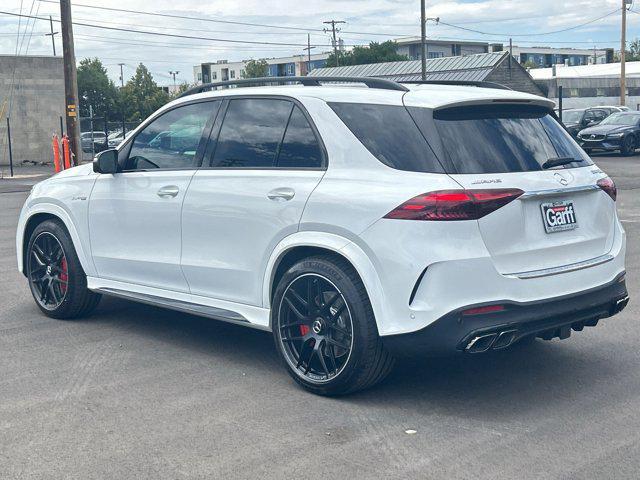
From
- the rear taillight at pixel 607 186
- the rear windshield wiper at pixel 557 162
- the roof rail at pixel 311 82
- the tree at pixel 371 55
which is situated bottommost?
the rear taillight at pixel 607 186

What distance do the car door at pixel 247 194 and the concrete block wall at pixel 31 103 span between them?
35392 mm

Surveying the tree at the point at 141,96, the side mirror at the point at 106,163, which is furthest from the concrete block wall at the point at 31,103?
the tree at the point at 141,96

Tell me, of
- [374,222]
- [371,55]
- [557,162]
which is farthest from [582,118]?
[371,55]

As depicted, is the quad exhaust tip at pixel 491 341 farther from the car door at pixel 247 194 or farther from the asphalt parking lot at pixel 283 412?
the car door at pixel 247 194

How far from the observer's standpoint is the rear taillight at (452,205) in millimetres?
4801

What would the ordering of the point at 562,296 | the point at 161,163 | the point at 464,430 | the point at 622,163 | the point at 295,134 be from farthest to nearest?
the point at 622,163 < the point at 161,163 < the point at 295,134 < the point at 562,296 < the point at 464,430

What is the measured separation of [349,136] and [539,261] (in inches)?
50.0

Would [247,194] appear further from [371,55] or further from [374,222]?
[371,55]

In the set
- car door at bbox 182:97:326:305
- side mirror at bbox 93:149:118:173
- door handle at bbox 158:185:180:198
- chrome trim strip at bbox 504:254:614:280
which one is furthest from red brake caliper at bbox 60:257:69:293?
Result: chrome trim strip at bbox 504:254:614:280

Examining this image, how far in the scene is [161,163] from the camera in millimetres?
6562

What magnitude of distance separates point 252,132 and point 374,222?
53.2 inches

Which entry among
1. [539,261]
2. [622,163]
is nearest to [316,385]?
[539,261]

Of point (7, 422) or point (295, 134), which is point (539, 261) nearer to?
point (295, 134)

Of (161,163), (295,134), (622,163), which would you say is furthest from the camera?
(622,163)
